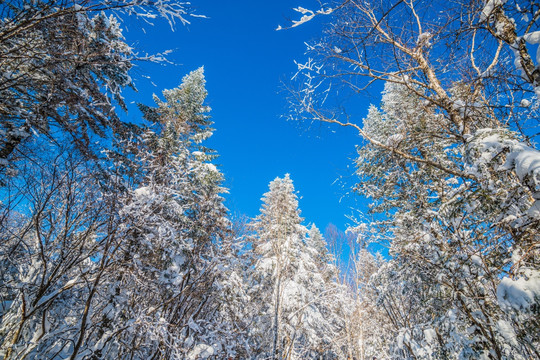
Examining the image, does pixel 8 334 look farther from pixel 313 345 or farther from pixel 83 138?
pixel 313 345

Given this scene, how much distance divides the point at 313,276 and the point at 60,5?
1264cm

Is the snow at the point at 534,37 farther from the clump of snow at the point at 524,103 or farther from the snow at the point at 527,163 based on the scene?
the snow at the point at 527,163

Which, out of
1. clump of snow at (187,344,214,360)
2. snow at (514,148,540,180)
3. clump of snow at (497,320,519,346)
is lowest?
clump of snow at (187,344,214,360)

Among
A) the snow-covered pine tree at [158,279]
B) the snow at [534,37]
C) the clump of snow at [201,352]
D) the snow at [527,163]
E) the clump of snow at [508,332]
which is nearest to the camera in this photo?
the snow at [527,163]

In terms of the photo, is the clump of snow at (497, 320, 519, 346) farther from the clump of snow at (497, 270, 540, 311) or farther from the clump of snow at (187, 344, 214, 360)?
the clump of snow at (187, 344, 214, 360)

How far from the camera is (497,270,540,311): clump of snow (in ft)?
6.27

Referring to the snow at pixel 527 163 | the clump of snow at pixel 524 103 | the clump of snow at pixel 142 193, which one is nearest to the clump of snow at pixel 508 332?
the snow at pixel 527 163

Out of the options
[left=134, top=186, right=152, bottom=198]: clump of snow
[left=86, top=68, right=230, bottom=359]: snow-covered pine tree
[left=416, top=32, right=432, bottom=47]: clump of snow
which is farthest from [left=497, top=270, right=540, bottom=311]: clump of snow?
[left=134, top=186, right=152, bottom=198]: clump of snow

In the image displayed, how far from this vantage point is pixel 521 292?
1.94 meters

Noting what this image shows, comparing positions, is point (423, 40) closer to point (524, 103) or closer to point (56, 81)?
point (524, 103)

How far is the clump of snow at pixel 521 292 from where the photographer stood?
1912mm

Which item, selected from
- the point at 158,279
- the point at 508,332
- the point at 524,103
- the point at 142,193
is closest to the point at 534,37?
the point at 524,103

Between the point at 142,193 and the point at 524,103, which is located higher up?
the point at 524,103

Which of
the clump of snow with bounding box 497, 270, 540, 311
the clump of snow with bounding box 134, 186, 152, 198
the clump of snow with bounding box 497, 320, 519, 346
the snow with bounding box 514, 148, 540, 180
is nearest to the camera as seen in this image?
the snow with bounding box 514, 148, 540, 180
